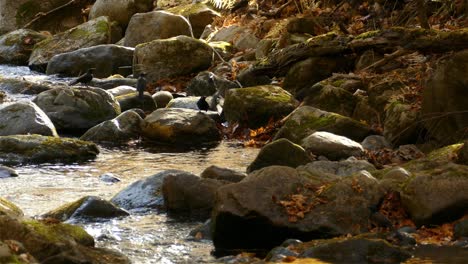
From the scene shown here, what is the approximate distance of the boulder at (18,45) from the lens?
23609 millimetres

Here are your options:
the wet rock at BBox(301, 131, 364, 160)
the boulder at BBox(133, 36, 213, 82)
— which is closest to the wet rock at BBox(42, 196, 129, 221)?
the wet rock at BBox(301, 131, 364, 160)

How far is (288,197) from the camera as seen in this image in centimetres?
736

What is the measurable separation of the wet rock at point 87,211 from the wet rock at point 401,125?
401 cm

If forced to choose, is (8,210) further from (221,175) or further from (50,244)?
(221,175)

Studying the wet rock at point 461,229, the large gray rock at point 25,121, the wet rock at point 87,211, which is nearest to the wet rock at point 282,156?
the wet rock at point 87,211

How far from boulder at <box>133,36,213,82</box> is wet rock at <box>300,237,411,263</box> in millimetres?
11851

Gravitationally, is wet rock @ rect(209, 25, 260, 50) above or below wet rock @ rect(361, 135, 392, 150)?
below

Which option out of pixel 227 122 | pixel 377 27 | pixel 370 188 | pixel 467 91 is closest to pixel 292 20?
pixel 377 27

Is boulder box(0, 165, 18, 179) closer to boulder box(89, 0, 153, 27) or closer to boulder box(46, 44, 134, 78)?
boulder box(46, 44, 134, 78)

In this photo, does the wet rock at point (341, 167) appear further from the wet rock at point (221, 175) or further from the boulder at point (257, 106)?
the boulder at point (257, 106)

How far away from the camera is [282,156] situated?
9.93 m

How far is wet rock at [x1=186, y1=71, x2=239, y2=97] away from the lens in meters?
16.1

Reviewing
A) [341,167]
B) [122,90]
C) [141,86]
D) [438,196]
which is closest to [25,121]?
[141,86]

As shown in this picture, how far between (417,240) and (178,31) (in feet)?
50.1
